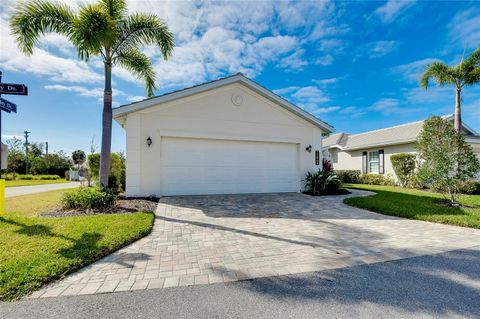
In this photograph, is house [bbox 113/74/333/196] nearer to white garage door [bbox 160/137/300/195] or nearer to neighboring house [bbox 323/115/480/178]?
white garage door [bbox 160/137/300/195]

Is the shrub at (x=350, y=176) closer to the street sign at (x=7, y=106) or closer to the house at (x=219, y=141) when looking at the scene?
the house at (x=219, y=141)

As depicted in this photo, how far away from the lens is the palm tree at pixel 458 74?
1181 centimetres

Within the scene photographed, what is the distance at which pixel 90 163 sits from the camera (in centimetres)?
1097

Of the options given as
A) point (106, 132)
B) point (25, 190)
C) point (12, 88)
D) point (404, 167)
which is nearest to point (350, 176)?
point (404, 167)

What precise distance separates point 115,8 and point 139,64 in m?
1.94

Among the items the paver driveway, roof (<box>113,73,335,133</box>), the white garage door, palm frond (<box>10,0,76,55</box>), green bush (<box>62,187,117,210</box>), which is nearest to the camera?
the paver driveway

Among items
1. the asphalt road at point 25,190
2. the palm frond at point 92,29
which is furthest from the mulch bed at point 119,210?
the asphalt road at point 25,190

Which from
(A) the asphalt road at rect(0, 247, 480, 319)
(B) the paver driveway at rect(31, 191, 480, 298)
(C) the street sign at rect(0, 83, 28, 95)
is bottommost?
(A) the asphalt road at rect(0, 247, 480, 319)

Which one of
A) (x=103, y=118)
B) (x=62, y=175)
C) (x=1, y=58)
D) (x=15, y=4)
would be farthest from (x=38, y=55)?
(x=62, y=175)

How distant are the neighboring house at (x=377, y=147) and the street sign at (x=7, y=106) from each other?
58.8 feet

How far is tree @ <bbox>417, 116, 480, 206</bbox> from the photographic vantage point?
7.68 meters

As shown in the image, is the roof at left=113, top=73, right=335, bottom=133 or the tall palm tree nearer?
the tall palm tree

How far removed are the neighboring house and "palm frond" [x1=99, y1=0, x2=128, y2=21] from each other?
628 inches

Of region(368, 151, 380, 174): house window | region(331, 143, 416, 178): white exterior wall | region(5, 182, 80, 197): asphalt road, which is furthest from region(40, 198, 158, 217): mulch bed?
region(368, 151, 380, 174): house window
